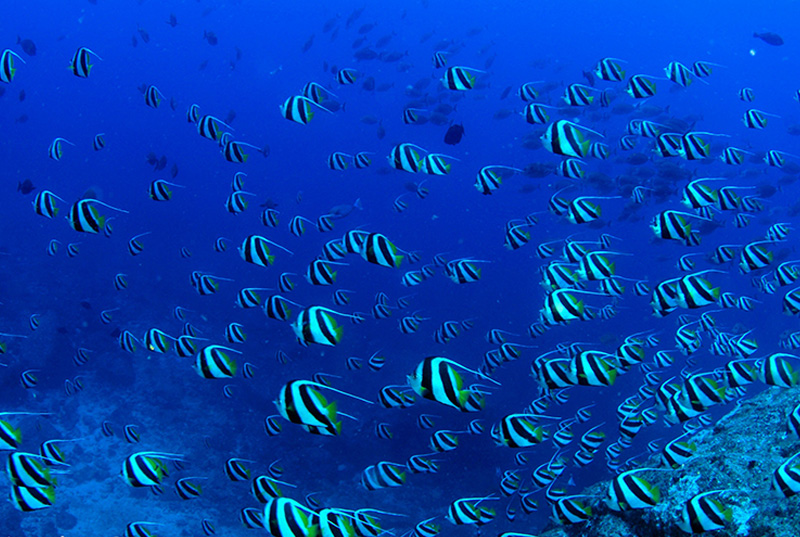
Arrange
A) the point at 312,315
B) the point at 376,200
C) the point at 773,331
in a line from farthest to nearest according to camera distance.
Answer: the point at 376,200 < the point at 773,331 < the point at 312,315

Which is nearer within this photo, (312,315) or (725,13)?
(312,315)

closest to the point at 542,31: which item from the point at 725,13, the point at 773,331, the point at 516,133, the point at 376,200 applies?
the point at 516,133

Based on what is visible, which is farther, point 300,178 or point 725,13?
point 725,13

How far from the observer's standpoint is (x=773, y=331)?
28344 millimetres

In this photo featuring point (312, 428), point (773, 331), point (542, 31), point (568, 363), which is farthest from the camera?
point (542, 31)

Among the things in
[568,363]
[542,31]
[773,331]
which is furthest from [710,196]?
[542,31]

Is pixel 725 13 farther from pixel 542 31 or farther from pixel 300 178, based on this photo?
pixel 300 178

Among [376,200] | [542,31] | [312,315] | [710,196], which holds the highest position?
[542,31]

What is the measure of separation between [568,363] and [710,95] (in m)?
129

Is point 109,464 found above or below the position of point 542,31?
below

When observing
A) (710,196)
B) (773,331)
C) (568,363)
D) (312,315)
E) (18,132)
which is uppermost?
(18,132)

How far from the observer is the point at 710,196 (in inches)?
217

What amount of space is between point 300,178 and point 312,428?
91055mm

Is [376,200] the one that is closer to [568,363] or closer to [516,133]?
[516,133]
